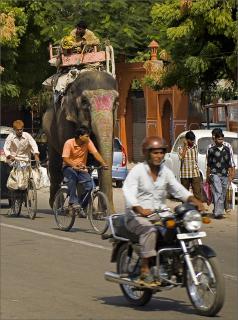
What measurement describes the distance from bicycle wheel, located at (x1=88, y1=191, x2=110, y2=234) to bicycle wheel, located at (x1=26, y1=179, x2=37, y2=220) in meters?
2.49

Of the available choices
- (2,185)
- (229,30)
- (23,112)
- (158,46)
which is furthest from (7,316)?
(23,112)

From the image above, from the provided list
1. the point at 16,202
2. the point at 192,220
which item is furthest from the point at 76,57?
the point at 192,220

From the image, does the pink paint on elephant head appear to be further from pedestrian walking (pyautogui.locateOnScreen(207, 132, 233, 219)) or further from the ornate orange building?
the ornate orange building

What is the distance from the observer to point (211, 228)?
688 inches

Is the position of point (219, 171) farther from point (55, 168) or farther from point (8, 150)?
point (8, 150)

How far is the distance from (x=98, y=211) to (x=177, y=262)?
6462 mm

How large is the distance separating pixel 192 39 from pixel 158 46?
973 cm

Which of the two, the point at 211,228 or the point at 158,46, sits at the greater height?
the point at 158,46

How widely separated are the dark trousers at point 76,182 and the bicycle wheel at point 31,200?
2.00 m

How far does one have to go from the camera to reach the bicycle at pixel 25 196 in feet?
59.2

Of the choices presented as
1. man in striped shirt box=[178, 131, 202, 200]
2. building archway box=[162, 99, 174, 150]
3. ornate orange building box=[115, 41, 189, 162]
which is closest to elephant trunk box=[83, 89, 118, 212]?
man in striped shirt box=[178, 131, 202, 200]

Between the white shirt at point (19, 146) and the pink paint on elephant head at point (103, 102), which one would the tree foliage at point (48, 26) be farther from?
the pink paint on elephant head at point (103, 102)

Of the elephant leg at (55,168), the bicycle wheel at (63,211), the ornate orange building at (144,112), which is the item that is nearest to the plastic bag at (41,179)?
the elephant leg at (55,168)

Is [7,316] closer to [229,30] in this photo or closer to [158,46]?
[229,30]
